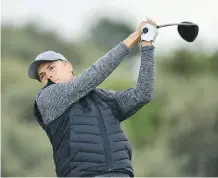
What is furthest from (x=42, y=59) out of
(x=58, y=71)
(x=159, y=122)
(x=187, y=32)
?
(x=159, y=122)

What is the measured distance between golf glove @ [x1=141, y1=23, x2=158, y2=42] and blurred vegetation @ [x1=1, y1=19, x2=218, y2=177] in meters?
10.3

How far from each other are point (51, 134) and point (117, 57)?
462 mm

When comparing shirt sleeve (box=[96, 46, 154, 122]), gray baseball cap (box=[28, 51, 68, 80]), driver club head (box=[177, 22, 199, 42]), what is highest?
driver club head (box=[177, 22, 199, 42])

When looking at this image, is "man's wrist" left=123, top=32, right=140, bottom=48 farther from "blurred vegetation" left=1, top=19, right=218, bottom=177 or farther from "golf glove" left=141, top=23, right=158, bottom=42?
"blurred vegetation" left=1, top=19, right=218, bottom=177

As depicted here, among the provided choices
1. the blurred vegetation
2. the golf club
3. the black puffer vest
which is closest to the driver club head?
the golf club

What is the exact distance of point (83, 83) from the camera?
12.8ft

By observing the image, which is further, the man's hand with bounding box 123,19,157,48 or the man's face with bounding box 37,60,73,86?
the man's face with bounding box 37,60,73,86

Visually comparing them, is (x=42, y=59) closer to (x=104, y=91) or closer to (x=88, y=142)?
(x=104, y=91)

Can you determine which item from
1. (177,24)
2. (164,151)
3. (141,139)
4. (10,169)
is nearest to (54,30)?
(141,139)

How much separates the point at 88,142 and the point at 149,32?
579 millimetres

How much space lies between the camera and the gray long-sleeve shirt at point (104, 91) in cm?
389

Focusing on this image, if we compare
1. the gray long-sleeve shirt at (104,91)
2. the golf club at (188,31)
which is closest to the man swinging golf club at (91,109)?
the gray long-sleeve shirt at (104,91)

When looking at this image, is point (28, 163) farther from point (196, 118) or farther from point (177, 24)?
point (177, 24)

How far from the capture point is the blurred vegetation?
17281 mm
